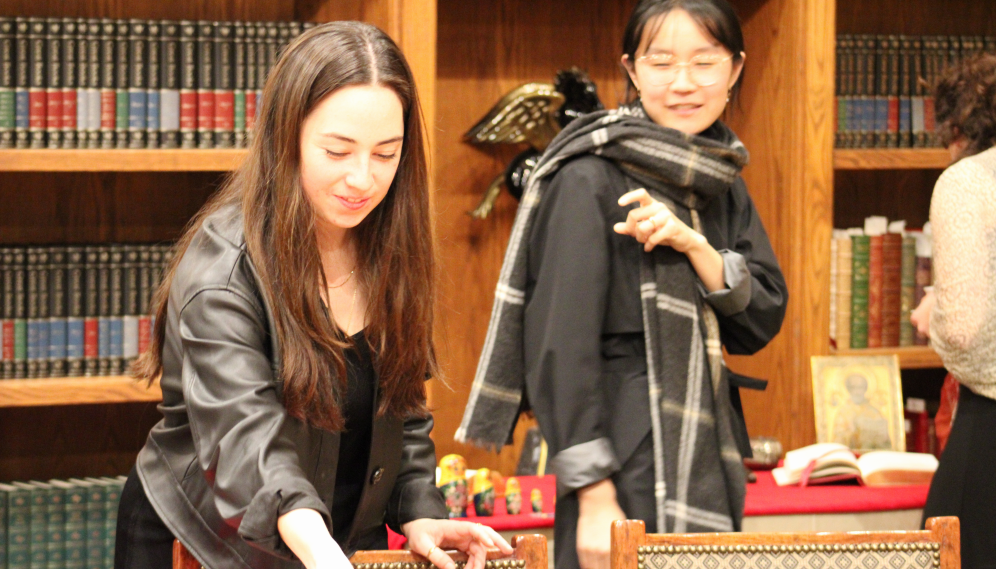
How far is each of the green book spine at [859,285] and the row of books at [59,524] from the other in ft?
6.09

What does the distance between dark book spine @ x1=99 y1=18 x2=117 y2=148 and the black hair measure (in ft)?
4.09

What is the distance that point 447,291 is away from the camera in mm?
2775

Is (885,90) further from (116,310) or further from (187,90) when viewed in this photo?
(116,310)

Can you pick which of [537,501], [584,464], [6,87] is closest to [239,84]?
[6,87]

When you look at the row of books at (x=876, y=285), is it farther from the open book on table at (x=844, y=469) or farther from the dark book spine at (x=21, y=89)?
the dark book spine at (x=21, y=89)

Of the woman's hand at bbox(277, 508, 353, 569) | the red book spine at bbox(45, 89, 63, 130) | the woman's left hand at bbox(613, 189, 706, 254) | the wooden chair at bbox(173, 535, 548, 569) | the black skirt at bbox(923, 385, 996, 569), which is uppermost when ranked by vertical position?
the red book spine at bbox(45, 89, 63, 130)

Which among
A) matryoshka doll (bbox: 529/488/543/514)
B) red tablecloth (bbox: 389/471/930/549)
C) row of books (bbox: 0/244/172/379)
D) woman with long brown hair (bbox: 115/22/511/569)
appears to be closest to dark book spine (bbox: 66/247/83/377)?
row of books (bbox: 0/244/172/379)

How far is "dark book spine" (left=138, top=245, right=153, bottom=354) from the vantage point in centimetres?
238

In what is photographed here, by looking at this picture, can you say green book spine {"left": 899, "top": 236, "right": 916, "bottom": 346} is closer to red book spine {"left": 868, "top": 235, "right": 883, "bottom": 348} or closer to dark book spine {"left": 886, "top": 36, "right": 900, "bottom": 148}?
red book spine {"left": 868, "top": 235, "right": 883, "bottom": 348}

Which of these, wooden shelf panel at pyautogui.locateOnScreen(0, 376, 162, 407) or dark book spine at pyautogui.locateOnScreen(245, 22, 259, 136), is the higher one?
dark book spine at pyautogui.locateOnScreen(245, 22, 259, 136)

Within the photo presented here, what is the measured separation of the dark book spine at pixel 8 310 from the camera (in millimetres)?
2277

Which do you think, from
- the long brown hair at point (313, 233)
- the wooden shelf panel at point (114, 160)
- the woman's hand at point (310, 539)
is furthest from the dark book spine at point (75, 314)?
the woman's hand at point (310, 539)

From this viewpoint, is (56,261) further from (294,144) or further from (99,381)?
(294,144)

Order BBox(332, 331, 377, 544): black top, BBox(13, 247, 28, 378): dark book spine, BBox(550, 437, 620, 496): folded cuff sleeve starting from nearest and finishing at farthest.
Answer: BBox(332, 331, 377, 544): black top < BBox(550, 437, 620, 496): folded cuff sleeve < BBox(13, 247, 28, 378): dark book spine
